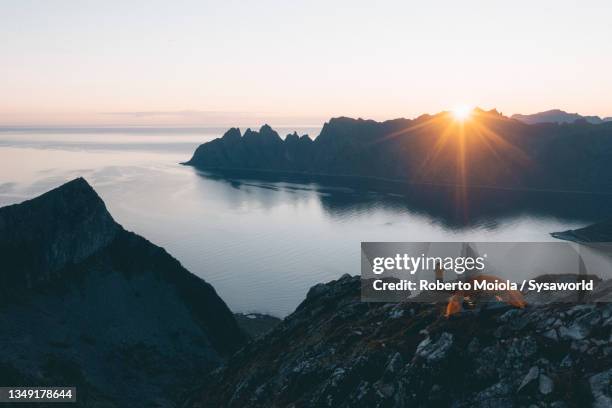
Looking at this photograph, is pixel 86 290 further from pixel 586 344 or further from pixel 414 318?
pixel 586 344

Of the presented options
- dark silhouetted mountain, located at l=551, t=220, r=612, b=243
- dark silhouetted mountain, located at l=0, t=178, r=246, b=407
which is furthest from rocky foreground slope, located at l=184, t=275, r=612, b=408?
dark silhouetted mountain, located at l=551, t=220, r=612, b=243

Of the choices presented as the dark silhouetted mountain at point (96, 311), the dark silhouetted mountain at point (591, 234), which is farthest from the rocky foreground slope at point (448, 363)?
the dark silhouetted mountain at point (591, 234)

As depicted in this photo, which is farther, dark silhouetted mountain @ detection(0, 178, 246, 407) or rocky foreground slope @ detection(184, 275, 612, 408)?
dark silhouetted mountain @ detection(0, 178, 246, 407)

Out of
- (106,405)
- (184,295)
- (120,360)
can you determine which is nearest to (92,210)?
(184,295)

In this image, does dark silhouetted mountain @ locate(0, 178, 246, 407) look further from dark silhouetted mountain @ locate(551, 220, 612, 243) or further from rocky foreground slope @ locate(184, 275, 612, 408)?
dark silhouetted mountain @ locate(551, 220, 612, 243)

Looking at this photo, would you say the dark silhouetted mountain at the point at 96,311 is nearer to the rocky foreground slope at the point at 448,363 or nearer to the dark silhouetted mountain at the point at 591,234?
the rocky foreground slope at the point at 448,363

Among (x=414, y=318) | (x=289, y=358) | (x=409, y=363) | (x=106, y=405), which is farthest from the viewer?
(x=106, y=405)

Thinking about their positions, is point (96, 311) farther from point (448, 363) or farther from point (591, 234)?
point (591, 234)
